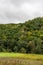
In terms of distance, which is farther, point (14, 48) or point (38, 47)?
point (14, 48)

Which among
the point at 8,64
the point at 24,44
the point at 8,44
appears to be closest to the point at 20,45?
the point at 24,44

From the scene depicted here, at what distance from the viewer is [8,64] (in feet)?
81.8

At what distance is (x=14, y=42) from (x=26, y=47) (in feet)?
47.6

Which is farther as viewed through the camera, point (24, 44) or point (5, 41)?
point (5, 41)

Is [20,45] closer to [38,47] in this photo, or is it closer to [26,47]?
[26,47]

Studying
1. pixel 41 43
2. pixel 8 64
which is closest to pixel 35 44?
pixel 41 43

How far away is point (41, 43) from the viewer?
132m

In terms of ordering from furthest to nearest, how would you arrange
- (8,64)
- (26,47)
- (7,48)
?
(7,48) < (26,47) < (8,64)

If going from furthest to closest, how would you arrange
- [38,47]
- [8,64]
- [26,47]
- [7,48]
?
[7,48], [26,47], [38,47], [8,64]

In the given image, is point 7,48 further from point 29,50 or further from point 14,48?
point 29,50

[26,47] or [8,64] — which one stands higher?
[8,64]

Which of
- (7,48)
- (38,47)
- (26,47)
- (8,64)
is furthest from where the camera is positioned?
(7,48)

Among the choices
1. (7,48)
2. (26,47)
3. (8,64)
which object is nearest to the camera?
(8,64)

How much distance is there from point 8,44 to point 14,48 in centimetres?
891
